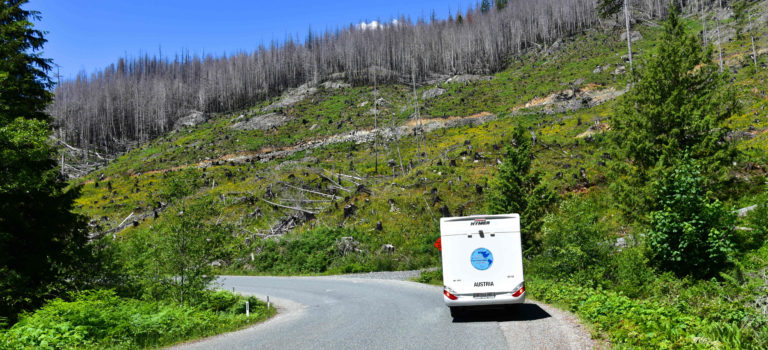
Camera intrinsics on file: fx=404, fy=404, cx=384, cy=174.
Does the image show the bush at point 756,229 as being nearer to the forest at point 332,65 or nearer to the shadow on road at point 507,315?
the shadow on road at point 507,315

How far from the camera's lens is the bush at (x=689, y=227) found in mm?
12602

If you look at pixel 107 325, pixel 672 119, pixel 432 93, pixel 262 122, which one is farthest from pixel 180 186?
pixel 432 93

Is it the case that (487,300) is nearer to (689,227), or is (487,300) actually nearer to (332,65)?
(689,227)

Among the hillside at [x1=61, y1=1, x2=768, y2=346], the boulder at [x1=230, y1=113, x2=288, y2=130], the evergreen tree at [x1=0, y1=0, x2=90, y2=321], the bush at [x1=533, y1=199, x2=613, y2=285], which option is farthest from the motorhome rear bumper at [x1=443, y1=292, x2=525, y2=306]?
the boulder at [x1=230, y1=113, x2=288, y2=130]

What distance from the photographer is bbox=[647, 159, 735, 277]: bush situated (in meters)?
12.6

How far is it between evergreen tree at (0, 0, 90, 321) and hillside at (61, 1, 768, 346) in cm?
175

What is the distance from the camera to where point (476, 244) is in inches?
475

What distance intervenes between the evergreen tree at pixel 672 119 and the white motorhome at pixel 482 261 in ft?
25.7

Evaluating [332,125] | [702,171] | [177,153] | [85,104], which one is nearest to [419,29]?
[332,125]

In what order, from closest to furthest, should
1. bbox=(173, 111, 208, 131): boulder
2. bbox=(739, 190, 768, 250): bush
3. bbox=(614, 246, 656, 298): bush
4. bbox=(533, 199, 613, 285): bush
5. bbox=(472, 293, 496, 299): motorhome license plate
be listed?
bbox=(472, 293, 496, 299): motorhome license plate, bbox=(739, 190, 768, 250): bush, bbox=(614, 246, 656, 298): bush, bbox=(533, 199, 613, 285): bush, bbox=(173, 111, 208, 131): boulder

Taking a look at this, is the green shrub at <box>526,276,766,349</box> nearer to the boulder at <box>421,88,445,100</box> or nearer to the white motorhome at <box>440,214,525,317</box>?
the white motorhome at <box>440,214,525,317</box>

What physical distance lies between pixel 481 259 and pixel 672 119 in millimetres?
11462

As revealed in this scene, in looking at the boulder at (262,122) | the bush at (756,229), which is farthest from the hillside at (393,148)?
the bush at (756,229)

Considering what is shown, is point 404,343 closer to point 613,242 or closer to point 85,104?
point 613,242
